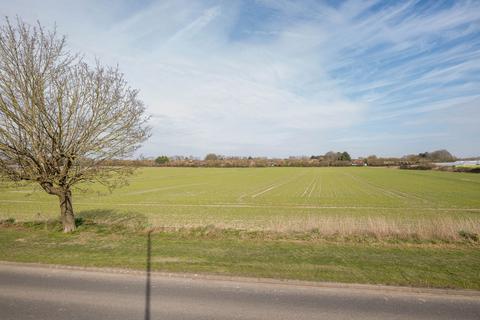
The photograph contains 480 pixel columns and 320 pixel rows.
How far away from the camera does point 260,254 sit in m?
9.67

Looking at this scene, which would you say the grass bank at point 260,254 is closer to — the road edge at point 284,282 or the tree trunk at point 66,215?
the road edge at point 284,282

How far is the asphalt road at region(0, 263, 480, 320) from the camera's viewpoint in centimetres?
556

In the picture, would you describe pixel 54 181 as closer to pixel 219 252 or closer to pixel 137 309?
pixel 219 252

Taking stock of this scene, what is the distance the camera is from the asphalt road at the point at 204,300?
219 inches

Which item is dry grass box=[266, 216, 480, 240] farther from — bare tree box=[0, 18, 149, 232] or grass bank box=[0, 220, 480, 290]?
bare tree box=[0, 18, 149, 232]

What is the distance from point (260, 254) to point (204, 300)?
12.5 feet

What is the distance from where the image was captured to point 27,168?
11.5m

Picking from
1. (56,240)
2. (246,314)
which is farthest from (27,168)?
(246,314)

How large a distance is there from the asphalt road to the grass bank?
63 cm

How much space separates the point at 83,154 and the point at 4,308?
297 inches

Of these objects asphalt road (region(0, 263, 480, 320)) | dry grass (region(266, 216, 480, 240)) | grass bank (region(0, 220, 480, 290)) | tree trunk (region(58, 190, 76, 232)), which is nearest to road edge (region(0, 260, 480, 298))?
asphalt road (region(0, 263, 480, 320))

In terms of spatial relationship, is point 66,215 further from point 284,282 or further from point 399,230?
point 399,230

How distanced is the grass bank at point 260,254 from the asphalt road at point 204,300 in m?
0.63

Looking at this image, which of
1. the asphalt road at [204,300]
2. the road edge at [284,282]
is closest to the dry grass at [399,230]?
the road edge at [284,282]
